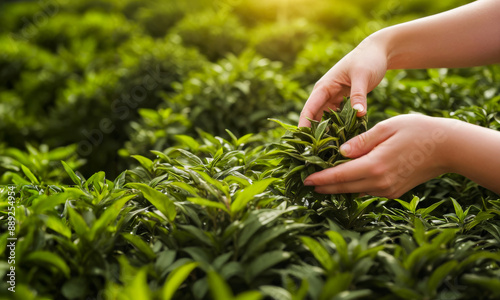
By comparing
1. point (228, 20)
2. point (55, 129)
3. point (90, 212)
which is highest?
point (228, 20)

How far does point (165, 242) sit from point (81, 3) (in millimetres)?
12016

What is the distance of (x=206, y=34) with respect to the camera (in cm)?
661

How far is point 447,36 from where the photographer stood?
7.23 ft

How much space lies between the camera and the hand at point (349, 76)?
198 cm

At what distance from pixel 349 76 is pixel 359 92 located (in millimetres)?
196

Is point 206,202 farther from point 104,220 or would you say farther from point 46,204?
point 46,204

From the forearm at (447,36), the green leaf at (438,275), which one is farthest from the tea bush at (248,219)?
the forearm at (447,36)

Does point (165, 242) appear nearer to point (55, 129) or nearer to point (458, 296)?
point (458, 296)

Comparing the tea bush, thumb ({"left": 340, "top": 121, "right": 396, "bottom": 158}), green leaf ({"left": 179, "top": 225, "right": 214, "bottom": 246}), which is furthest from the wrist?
green leaf ({"left": 179, "top": 225, "right": 214, "bottom": 246})

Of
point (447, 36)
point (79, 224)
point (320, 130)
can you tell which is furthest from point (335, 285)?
point (447, 36)

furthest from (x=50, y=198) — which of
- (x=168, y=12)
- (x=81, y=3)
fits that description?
(x=81, y=3)

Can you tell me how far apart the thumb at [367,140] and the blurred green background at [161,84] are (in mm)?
1073

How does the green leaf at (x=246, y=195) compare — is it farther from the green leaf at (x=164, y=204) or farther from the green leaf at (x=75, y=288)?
the green leaf at (x=75, y=288)

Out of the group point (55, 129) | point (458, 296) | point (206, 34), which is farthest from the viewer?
point (206, 34)
